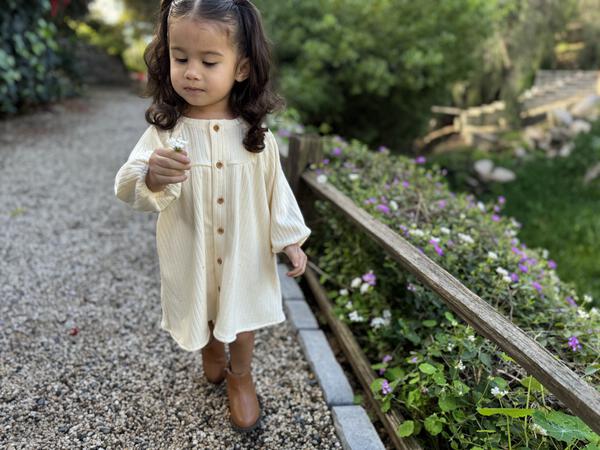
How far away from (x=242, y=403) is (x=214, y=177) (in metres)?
0.90

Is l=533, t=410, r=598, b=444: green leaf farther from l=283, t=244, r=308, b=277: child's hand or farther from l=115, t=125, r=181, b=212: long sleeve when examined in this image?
l=115, t=125, r=181, b=212: long sleeve

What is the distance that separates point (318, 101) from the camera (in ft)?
22.9

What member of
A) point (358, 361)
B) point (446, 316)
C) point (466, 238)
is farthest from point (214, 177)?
point (466, 238)

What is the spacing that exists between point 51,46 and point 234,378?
661cm

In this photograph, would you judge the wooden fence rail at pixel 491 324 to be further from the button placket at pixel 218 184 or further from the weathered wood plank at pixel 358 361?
the button placket at pixel 218 184

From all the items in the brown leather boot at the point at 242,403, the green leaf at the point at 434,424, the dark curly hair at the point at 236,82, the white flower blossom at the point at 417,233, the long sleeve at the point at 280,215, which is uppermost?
the dark curly hair at the point at 236,82

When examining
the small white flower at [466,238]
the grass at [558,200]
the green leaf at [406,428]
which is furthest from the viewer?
the grass at [558,200]

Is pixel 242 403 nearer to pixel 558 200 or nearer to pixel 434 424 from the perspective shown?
pixel 434 424

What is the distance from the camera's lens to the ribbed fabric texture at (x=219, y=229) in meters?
1.42

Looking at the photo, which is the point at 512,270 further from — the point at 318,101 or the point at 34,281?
the point at 318,101

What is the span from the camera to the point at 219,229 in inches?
59.1

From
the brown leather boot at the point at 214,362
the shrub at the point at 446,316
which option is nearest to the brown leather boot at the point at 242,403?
the brown leather boot at the point at 214,362

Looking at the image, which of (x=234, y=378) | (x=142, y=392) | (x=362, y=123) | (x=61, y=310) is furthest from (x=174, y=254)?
(x=362, y=123)

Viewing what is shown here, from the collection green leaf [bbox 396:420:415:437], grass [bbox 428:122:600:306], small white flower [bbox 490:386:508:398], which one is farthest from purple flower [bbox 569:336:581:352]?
grass [bbox 428:122:600:306]
